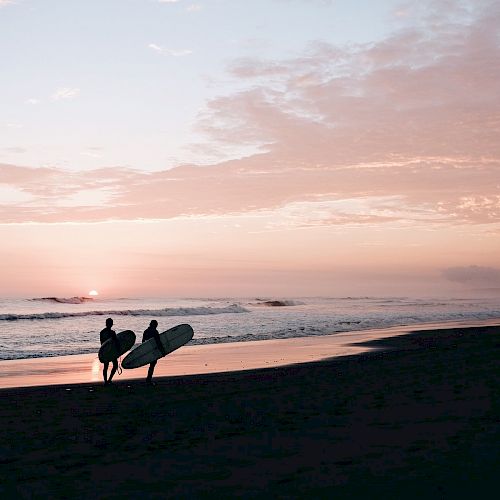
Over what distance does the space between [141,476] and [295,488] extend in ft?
7.02

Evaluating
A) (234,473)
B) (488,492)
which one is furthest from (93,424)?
(488,492)

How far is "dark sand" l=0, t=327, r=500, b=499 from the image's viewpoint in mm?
6777

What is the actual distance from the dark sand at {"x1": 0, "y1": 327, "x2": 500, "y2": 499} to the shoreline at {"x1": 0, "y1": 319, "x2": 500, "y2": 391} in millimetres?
2647

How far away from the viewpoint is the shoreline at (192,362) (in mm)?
19406

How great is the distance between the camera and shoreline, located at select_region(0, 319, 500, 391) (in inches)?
764

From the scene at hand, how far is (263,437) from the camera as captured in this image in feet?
30.7

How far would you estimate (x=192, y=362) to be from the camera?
23.5 metres

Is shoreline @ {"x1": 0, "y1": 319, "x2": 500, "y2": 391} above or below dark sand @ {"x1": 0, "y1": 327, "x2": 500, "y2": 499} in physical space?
below

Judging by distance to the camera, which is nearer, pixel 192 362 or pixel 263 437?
pixel 263 437

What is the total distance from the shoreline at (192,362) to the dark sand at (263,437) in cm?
265

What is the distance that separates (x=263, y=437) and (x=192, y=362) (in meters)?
14.5

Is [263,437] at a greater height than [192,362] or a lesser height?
greater

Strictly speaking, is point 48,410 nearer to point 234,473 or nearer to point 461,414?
point 234,473

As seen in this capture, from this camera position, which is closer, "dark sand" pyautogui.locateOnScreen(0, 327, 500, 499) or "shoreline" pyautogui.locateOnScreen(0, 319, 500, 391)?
"dark sand" pyautogui.locateOnScreen(0, 327, 500, 499)
